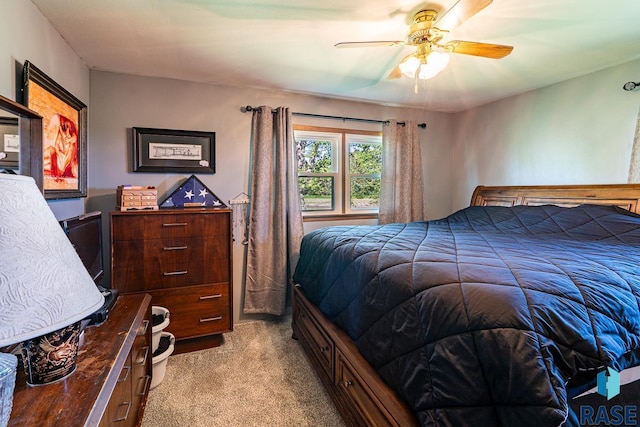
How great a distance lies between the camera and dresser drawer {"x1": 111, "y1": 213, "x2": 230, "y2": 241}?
2.13 m

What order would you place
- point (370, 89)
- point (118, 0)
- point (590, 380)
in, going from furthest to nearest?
point (370, 89), point (118, 0), point (590, 380)

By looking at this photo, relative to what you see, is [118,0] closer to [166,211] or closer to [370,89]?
[166,211]

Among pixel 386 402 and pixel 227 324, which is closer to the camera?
pixel 386 402

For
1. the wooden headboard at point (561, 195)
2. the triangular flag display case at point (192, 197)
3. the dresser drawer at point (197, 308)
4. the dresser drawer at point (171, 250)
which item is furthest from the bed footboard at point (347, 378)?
the wooden headboard at point (561, 195)

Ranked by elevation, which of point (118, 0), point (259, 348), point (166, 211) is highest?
point (118, 0)

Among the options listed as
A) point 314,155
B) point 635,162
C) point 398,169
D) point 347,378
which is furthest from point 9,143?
point 635,162

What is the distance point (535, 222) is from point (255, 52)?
260 cm

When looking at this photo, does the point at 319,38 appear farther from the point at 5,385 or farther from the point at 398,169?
the point at 5,385

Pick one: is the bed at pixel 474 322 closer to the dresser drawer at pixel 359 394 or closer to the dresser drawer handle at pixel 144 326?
the dresser drawer at pixel 359 394

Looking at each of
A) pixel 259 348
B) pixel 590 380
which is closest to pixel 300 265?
pixel 259 348

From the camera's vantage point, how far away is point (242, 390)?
6.30 feet

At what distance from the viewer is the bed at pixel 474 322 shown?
2.83 ft

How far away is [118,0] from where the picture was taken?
1.58 metres

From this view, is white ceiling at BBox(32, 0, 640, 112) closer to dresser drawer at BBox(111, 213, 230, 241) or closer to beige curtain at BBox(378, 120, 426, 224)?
beige curtain at BBox(378, 120, 426, 224)
